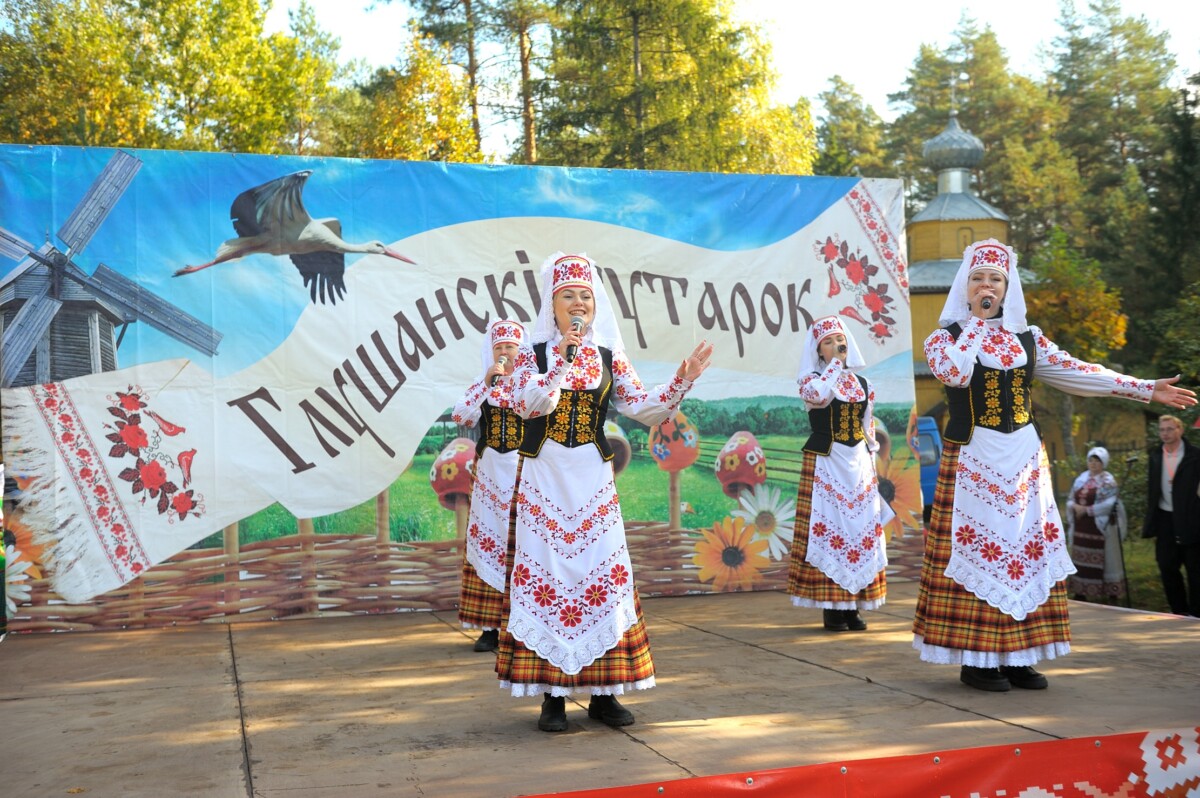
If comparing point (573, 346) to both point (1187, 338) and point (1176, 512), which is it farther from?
point (1187, 338)

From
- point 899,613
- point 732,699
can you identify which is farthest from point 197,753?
point 899,613

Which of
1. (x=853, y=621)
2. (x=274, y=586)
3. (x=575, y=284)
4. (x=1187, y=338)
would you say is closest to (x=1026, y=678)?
(x=853, y=621)

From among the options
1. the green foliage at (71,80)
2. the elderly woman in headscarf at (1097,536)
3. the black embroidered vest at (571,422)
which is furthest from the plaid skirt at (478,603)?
the green foliage at (71,80)

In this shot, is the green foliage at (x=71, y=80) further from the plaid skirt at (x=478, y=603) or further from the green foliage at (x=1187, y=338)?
the green foliage at (x=1187, y=338)

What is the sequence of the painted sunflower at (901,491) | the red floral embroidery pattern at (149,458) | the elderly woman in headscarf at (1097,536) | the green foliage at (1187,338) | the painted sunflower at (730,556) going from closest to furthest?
the red floral embroidery pattern at (149,458) < the elderly woman in headscarf at (1097,536) < the painted sunflower at (730,556) < the painted sunflower at (901,491) < the green foliage at (1187,338)

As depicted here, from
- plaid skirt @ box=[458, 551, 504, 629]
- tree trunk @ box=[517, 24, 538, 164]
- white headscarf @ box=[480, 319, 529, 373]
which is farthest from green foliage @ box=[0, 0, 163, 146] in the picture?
plaid skirt @ box=[458, 551, 504, 629]

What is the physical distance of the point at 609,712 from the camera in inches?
175

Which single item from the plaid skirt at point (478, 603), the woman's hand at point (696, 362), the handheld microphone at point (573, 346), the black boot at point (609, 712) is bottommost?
the black boot at point (609, 712)

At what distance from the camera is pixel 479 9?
80.7 feet

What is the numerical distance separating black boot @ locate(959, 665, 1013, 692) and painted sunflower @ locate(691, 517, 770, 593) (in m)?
3.52

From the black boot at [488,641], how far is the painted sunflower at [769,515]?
2.76 meters

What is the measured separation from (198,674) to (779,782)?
3.63 m

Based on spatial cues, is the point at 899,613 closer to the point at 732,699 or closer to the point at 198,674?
the point at 732,699

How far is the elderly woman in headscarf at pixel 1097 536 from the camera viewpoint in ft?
25.8
